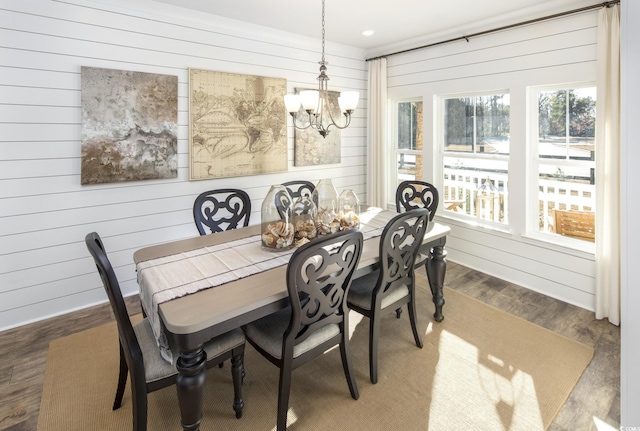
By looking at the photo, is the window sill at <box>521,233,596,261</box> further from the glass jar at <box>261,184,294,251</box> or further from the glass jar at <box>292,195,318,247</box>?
the glass jar at <box>261,184,294,251</box>

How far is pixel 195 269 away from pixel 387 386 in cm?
137

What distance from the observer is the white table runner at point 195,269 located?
1.71 m

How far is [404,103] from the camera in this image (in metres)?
4.84

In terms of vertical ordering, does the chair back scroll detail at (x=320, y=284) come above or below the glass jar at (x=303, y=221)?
below

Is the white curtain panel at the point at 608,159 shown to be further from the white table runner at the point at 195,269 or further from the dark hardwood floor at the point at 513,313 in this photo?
the white table runner at the point at 195,269

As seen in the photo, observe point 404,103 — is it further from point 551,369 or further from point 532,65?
point 551,369

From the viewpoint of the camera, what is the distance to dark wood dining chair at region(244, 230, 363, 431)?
5.58 feet

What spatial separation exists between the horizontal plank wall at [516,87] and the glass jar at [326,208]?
2170 millimetres

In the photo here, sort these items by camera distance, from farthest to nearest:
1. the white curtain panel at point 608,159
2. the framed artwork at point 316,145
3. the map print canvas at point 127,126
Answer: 1. the framed artwork at point 316,145
2. the map print canvas at point 127,126
3. the white curtain panel at point 608,159

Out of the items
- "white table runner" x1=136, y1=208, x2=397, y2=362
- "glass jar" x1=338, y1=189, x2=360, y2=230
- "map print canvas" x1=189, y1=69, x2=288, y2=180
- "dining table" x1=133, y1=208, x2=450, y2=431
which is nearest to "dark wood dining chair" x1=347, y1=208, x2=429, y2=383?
"dining table" x1=133, y1=208, x2=450, y2=431

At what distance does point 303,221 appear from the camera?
8.04ft

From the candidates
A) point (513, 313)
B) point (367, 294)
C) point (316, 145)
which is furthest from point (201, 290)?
point (316, 145)

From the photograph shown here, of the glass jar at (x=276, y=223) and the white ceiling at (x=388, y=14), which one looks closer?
the glass jar at (x=276, y=223)

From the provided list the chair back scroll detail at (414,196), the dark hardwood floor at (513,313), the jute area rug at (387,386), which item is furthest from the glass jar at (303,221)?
the dark hardwood floor at (513,313)
